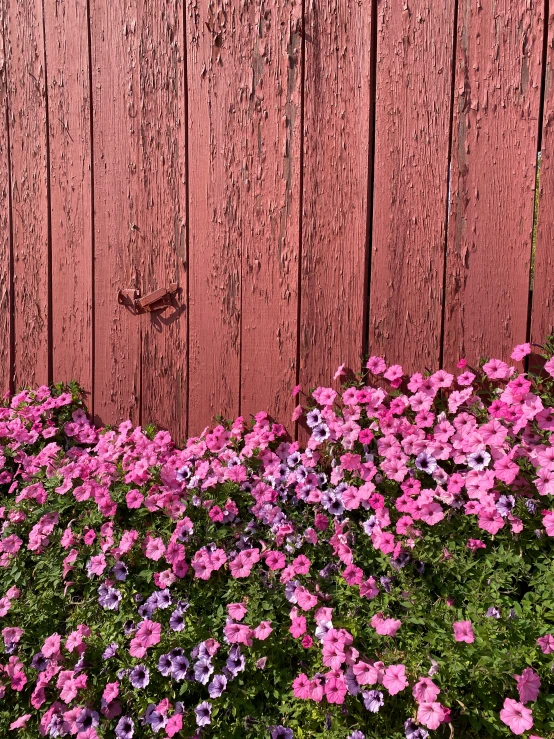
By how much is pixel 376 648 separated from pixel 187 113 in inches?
86.2

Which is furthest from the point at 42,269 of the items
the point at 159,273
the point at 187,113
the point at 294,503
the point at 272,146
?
the point at 294,503

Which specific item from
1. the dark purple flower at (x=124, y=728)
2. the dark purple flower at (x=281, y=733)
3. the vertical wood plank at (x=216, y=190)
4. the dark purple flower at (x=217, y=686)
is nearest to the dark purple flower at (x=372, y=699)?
the dark purple flower at (x=281, y=733)

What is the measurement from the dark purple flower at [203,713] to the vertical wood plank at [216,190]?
46.3 inches

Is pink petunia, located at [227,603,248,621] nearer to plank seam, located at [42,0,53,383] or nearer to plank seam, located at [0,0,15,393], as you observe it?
plank seam, located at [42,0,53,383]

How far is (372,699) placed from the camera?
1.64 meters

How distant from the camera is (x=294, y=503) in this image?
2.29 m

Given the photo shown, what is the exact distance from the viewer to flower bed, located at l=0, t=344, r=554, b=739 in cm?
166

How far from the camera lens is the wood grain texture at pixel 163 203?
2.62 meters

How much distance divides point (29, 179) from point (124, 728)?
2.54 meters

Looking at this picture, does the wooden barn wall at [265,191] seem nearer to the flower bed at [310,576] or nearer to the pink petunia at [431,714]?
the flower bed at [310,576]

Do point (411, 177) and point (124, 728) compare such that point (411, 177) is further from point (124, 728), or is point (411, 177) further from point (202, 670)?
point (124, 728)

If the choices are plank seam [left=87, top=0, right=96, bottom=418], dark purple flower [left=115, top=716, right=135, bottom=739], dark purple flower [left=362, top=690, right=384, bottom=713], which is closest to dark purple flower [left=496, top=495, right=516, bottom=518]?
dark purple flower [left=362, top=690, right=384, bottom=713]

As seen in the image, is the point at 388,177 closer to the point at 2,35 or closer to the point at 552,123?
the point at 552,123

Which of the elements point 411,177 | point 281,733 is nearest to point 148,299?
point 411,177
